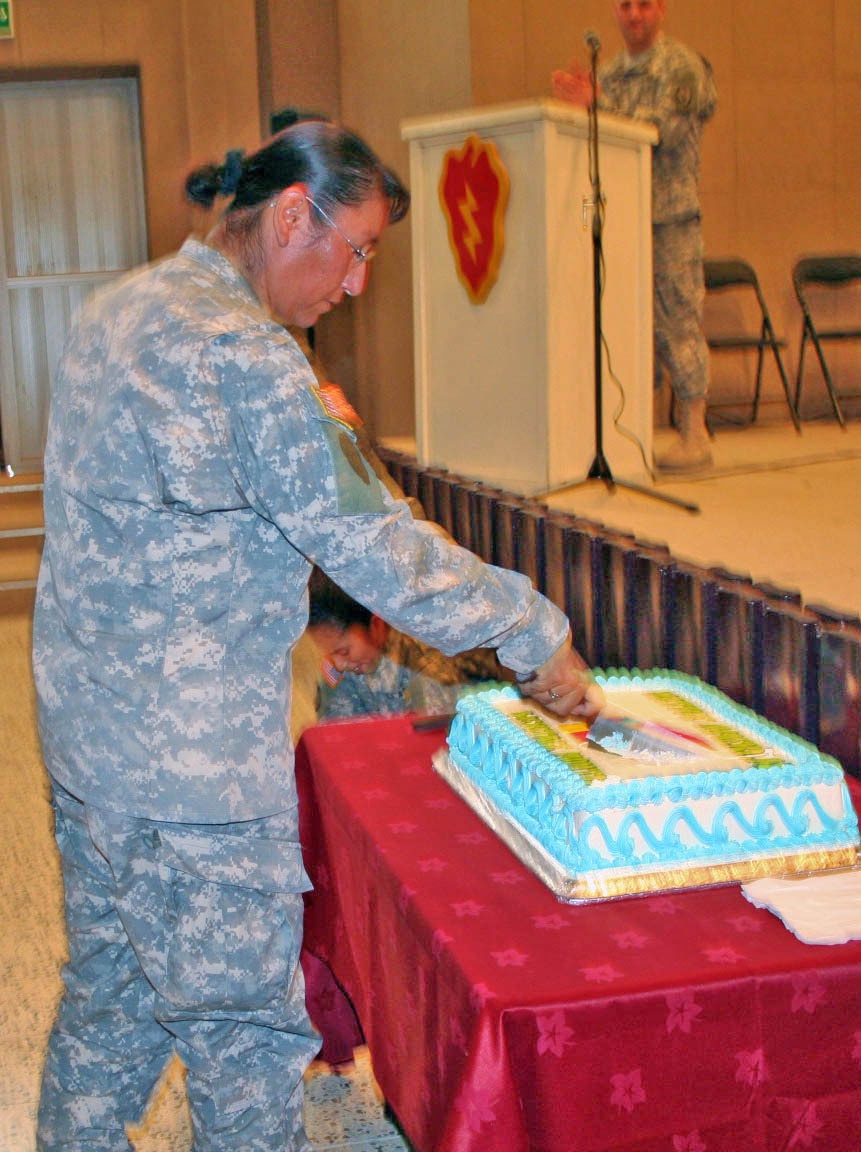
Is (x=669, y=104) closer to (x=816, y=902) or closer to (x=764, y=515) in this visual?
(x=764, y=515)

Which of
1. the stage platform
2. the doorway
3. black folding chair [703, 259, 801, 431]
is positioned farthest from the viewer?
the doorway

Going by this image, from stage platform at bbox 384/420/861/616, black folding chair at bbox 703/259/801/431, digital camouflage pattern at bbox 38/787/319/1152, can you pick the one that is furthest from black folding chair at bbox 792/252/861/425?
digital camouflage pattern at bbox 38/787/319/1152

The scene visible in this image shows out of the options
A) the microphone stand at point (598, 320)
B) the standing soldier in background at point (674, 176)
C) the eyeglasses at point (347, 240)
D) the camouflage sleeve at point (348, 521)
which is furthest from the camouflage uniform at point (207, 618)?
the standing soldier in background at point (674, 176)

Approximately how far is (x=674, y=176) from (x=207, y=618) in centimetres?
394

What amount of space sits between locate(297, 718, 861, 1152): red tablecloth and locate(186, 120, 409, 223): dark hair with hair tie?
0.73 m

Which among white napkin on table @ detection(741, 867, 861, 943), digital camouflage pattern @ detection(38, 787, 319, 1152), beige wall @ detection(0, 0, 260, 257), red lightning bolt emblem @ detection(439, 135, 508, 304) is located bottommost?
digital camouflage pattern @ detection(38, 787, 319, 1152)

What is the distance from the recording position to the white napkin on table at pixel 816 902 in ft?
4.23

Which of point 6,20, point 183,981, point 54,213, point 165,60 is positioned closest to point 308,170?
point 183,981

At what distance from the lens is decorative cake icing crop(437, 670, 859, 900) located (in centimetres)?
Answer: 142

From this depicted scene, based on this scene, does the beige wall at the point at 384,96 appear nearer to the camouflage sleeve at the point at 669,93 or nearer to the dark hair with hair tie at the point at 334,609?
the camouflage sleeve at the point at 669,93

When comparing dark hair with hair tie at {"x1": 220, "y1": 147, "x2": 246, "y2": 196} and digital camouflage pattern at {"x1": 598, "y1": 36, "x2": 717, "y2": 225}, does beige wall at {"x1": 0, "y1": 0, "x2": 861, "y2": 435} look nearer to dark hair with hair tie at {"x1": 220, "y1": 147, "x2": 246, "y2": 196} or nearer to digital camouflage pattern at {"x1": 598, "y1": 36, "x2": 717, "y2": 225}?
digital camouflage pattern at {"x1": 598, "y1": 36, "x2": 717, "y2": 225}

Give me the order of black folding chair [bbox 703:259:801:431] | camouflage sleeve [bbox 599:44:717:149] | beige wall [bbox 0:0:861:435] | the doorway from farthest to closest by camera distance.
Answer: the doorway → beige wall [bbox 0:0:861:435] → black folding chair [bbox 703:259:801:431] → camouflage sleeve [bbox 599:44:717:149]

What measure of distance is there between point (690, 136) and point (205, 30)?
3.25 meters

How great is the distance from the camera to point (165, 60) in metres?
7.18
